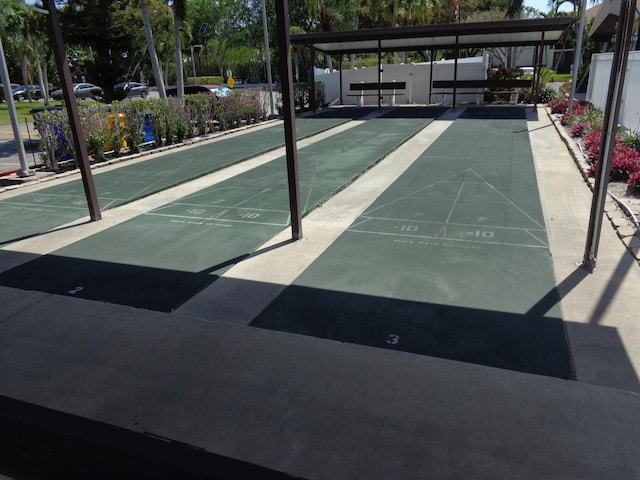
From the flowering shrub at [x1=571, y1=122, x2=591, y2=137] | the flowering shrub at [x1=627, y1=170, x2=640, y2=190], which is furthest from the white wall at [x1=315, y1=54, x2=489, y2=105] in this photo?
the flowering shrub at [x1=627, y1=170, x2=640, y2=190]

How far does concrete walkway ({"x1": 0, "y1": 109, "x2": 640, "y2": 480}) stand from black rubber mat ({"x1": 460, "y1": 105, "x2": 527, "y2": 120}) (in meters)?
16.8

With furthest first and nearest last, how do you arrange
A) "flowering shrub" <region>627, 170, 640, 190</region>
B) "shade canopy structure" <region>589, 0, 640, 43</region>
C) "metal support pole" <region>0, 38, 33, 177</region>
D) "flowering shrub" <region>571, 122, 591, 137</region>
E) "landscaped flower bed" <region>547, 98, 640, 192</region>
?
"shade canopy structure" <region>589, 0, 640, 43</region> < "flowering shrub" <region>571, 122, 591, 137</region> < "metal support pole" <region>0, 38, 33, 177</region> < "landscaped flower bed" <region>547, 98, 640, 192</region> < "flowering shrub" <region>627, 170, 640, 190</region>

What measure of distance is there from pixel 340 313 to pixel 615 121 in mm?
3649

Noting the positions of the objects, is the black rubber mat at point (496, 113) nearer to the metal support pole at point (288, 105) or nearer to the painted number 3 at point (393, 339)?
the metal support pole at point (288, 105)

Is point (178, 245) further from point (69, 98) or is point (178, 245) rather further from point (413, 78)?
point (413, 78)

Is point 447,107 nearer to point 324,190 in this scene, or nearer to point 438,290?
Answer: point 324,190

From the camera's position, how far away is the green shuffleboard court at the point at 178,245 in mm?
6004

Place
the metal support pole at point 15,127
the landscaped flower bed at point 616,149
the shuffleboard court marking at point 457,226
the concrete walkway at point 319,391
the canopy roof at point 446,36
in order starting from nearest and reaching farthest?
1. the concrete walkway at point 319,391
2. the shuffleboard court marking at point 457,226
3. the landscaped flower bed at point 616,149
4. the metal support pole at point 15,127
5. the canopy roof at point 446,36

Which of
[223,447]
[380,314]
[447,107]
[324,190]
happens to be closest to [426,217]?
[324,190]

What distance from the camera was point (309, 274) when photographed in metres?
6.15

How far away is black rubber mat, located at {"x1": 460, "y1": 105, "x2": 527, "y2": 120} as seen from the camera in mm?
21219

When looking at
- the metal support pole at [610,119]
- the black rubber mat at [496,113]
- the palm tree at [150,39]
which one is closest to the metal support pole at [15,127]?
the palm tree at [150,39]

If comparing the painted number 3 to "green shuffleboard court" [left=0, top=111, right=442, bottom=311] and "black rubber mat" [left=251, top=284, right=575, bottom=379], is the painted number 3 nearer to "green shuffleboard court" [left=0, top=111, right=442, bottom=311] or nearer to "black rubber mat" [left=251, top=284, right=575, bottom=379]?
"black rubber mat" [left=251, top=284, right=575, bottom=379]

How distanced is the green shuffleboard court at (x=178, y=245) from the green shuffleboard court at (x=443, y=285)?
4.27 feet
